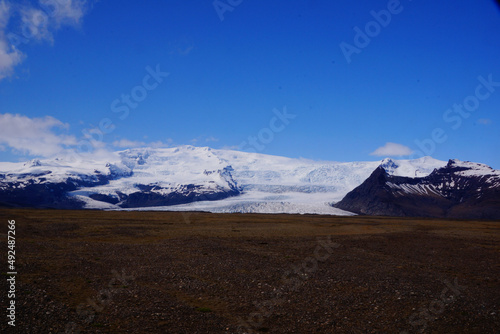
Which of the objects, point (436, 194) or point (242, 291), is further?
point (436, 194)

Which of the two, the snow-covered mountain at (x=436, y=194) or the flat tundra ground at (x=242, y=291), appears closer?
the flat tundra ground at (x=242, y=291)

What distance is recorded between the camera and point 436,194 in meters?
150

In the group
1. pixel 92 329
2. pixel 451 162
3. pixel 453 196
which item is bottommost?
pixel 92 329

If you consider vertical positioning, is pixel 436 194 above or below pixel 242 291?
above

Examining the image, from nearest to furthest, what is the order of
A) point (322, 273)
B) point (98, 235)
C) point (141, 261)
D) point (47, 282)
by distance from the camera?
point (47, 282) → point (322, 273) → point (141, 261) → point (98, 235)

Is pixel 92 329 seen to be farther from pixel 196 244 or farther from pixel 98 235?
pixel 98 235

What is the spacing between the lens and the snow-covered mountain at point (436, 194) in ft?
427

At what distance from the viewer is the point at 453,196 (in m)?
145

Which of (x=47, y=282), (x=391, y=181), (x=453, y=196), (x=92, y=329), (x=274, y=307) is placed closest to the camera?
(x=92, y=329)

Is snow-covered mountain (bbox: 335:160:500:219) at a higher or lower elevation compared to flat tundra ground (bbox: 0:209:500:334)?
higher

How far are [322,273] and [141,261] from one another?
370 inches

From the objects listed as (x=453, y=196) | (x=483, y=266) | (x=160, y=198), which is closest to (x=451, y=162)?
(x=453, y=196)

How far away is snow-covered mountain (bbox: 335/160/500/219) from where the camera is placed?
427ft

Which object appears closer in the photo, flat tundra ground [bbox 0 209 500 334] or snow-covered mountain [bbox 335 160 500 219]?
flat tundra ground [bbox 0 209 500 334]
